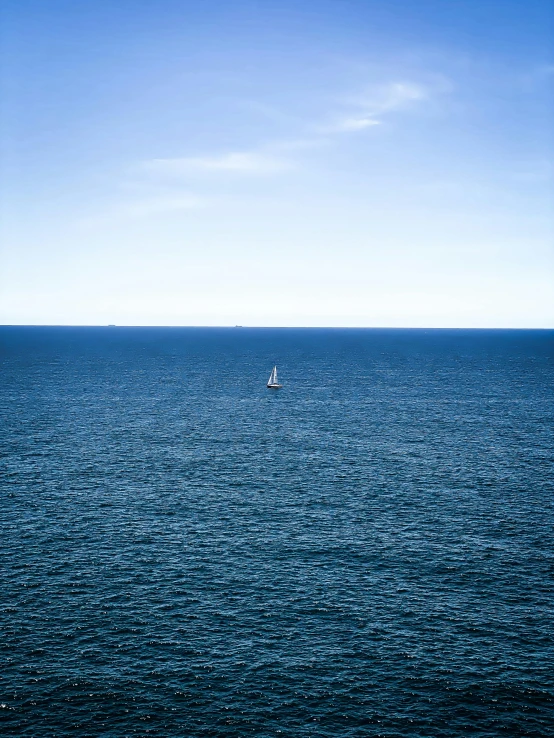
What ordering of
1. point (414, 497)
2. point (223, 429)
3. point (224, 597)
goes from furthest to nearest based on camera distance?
point (223, 429) → point (414, 497) → point (224, 597)

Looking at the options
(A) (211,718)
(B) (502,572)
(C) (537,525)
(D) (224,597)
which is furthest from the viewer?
(C) (537,525)

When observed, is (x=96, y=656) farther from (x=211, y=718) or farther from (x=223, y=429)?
(x=223, y=429)

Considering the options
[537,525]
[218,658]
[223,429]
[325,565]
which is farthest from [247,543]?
[223,429]

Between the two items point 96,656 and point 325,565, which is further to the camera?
point 325,565

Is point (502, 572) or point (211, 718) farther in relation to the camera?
point (502, 572)

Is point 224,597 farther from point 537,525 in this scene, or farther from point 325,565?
point 537,525

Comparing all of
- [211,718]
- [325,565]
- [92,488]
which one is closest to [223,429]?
[92,488]
